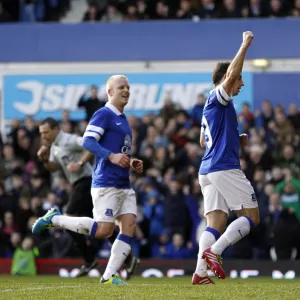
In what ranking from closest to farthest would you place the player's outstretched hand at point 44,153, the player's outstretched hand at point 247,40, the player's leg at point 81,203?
the player's outstretched hand at point 247,40 → the player's outstretched hand at point 44,153 → the player's leg at point 81,203

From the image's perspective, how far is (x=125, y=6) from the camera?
87.4ft

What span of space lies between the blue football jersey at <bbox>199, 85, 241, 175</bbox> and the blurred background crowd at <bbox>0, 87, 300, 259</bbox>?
7.07m

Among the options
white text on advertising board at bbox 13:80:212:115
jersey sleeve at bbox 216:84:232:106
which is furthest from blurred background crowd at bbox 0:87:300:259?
jersey sleeve at bbox 216:84:232:106

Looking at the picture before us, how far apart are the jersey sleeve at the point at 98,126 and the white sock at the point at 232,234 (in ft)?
6.35

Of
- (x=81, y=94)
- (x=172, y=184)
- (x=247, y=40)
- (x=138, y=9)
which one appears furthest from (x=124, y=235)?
(x=138, y=9)

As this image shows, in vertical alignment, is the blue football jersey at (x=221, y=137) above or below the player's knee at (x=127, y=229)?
above

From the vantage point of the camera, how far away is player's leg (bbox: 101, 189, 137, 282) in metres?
12.3

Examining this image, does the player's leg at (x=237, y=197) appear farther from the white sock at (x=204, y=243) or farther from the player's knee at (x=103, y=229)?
the player's knee at (x=103, y=229)

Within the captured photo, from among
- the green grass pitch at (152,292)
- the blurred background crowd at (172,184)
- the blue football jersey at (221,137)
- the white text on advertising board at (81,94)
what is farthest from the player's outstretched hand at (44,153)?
the white text on advertising board at (81,94)

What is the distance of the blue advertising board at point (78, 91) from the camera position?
2480 cm

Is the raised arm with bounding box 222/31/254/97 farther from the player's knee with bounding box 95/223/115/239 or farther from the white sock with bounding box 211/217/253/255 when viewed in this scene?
the player's knee with bounding box 95/223/115/239

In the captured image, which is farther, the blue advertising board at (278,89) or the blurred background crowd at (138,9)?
the blurred background crowd at (138,9)

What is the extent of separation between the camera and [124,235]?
41.0ft

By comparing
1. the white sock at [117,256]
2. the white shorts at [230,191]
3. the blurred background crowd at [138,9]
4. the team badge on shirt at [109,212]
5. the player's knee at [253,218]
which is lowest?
the white sock at [117,256]
